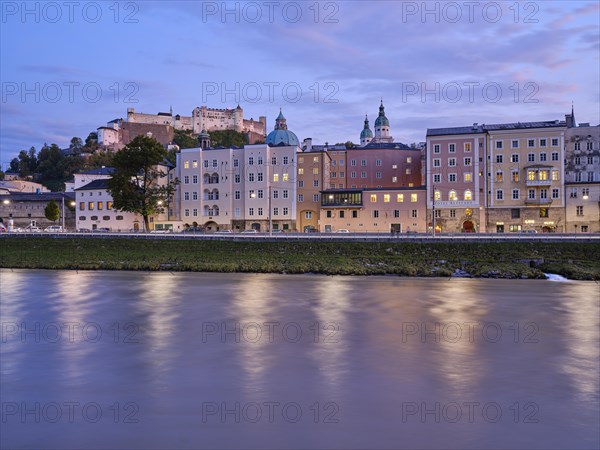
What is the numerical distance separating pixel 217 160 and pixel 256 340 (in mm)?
68104

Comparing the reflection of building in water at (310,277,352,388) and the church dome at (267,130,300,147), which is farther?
the church dome at (267,130,300,147)

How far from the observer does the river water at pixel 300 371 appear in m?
9.55

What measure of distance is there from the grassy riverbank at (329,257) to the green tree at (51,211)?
39.8m

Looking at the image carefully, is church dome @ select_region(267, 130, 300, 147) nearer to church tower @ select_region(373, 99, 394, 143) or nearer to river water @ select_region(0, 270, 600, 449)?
church tower @ select_region(373, 99, 394, 143)

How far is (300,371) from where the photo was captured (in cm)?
1355

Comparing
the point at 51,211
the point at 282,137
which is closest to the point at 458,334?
the point at 282,137

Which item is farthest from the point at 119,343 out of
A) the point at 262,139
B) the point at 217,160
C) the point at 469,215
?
the point at 262,139

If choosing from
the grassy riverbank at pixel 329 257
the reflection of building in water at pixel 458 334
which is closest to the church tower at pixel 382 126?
the grassy riverbank at pixel 329 257

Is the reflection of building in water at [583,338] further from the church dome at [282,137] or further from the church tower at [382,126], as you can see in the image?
the church tower at [382,126]

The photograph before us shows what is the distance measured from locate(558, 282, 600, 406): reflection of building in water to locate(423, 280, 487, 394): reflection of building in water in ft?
8.44

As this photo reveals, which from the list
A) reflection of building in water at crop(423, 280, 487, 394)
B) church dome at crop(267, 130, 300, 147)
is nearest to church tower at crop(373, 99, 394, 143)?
church dome at crop(267, 130, 300, 147)

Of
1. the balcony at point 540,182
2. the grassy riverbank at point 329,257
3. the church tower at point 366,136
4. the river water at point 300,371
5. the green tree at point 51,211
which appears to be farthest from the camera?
the church tower at point 366,136

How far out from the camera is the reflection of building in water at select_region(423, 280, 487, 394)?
13.1 m

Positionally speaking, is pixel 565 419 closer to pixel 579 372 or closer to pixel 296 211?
pixel 579 372
